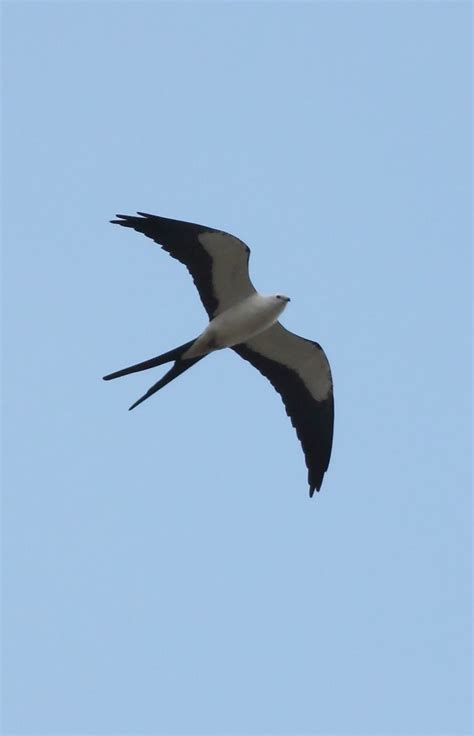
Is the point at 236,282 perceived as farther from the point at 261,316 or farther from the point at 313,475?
the point at 313,475

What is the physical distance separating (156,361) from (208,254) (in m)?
1.45

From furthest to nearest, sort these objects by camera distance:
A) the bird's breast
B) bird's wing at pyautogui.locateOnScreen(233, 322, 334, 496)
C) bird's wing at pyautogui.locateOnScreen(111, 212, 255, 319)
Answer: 1. bird's wing at pyautogui.locateOnScreen(233, 322, 334, 496)
2. the bird's breast
3. bird's wing at pyautogui.locateOnScreen(111, 212, 255, 319)

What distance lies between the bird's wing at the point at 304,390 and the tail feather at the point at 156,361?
1283mm

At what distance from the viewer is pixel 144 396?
16.7 metres

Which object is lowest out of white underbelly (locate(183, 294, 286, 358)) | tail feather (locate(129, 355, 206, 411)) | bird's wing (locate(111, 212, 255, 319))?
tail feather (locate(129, 355, 206, 411))

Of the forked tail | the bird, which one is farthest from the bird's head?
the forked tail

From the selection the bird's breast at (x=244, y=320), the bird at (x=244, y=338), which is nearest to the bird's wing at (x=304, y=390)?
the bird at (x=244, y=338)

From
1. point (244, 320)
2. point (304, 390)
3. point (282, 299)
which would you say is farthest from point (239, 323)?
point (304, 390)

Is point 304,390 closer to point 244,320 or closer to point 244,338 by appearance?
point 244,338

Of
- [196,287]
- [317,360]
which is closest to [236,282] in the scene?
[196,287]

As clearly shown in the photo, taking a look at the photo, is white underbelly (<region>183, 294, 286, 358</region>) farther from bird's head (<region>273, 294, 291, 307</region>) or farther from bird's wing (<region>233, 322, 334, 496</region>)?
bird's wing (<region>233, 322, 334, 496</region>)

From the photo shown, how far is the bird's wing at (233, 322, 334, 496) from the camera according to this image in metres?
17.8

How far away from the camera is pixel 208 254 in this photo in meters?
16.6

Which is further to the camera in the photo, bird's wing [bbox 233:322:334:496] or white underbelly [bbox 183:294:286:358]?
bird's wing [bbox 233:322:334:496]
